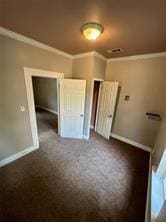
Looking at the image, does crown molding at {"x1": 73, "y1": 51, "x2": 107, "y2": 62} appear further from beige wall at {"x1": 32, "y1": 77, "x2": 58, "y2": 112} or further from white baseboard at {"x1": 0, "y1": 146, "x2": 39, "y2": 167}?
white baseboard at {"x1": 0, "y1": 146, "x2": 39, "y2": 167}

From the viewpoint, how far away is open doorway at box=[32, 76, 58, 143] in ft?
15.9

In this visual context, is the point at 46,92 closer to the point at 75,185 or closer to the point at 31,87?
the point at 31,87

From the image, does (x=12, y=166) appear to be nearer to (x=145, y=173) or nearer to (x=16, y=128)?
(x=16, y=128)

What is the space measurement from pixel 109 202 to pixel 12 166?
2.13 m

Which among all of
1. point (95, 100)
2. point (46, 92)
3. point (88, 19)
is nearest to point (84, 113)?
point (95, 100)

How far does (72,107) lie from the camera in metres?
3.54

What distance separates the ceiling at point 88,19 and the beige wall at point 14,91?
35cm

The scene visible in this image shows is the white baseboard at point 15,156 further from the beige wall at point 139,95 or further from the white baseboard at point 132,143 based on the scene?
the beige wall at point 139,95

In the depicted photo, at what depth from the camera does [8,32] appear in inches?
80.7

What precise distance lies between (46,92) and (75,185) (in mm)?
5532


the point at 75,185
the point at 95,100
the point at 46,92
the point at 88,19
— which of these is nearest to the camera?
the point at 88,19

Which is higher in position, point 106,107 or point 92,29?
point 92,29

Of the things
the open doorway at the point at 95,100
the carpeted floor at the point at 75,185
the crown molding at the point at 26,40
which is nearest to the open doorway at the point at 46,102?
the open doorway at the point at 95,100

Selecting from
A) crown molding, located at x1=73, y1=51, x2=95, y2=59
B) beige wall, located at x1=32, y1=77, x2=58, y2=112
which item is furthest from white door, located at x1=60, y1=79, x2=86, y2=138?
beige wall, located at x1=32, y1=77, x2=58, y2=112
